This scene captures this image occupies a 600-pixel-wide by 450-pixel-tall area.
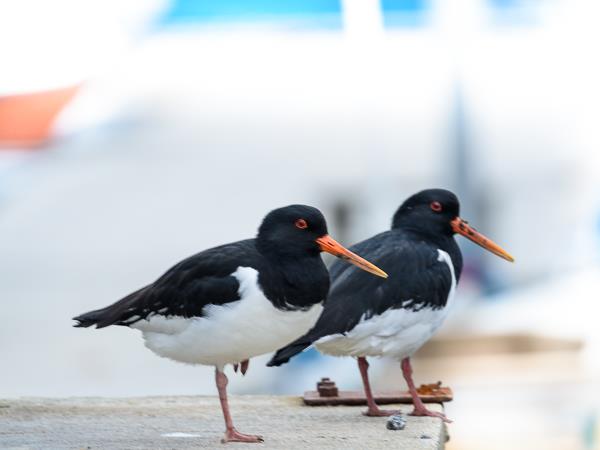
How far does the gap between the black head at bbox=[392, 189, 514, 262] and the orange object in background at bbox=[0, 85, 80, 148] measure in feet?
29.3

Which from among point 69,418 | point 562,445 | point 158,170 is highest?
point 158,170

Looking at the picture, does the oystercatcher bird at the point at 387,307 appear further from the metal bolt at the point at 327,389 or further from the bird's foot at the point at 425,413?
the metal bolt at the point at 327,389

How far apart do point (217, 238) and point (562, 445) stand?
146 inches

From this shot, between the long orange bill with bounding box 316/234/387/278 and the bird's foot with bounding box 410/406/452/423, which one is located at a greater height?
the long orange bill with bounding box 316/234/387/278

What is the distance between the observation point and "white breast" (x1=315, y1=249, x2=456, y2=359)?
5117mm

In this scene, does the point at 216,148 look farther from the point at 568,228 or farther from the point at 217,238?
the point at 568,228

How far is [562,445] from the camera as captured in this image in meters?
12.3

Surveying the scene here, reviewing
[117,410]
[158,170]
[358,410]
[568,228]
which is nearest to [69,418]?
[117,410]

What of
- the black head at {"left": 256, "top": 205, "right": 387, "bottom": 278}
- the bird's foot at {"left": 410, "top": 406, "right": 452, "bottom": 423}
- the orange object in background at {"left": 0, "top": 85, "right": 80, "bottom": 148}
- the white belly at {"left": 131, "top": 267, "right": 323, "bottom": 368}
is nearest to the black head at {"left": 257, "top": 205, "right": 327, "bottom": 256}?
the black head at {"left": 256, "top": 205, "right": 387, "bottom": 278}

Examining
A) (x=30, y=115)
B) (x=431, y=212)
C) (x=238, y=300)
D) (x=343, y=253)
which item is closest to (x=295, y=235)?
(x=343, y=253)

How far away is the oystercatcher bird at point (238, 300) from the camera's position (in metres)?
4.63

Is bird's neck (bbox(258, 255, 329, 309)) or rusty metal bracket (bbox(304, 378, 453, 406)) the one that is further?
rusty metal bracket (bbox(304, 378, 453, 406))

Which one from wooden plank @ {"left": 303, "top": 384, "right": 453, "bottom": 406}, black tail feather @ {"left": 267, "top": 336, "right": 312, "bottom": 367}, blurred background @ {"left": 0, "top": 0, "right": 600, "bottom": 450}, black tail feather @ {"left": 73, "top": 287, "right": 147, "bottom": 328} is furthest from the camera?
blurred background @ {"left": 0, "top": 0, "right": 600, "bottom": 450}

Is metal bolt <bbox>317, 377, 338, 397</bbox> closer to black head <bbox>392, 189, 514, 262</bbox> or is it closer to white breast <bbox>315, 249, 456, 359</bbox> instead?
white breast <bbox>315, 249, 456, 359</bbox>
